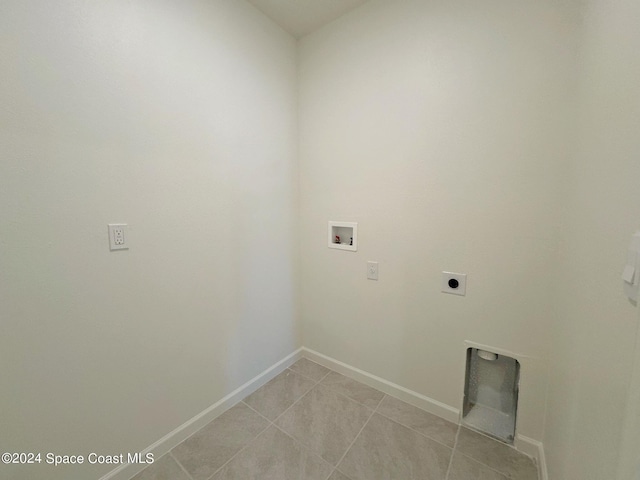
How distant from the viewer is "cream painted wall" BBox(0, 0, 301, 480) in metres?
0.85

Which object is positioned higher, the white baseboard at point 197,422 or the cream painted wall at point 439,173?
the cream painted wall at point 439,173

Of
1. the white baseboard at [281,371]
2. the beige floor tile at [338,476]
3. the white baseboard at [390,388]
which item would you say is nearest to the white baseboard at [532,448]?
the white baseboard at [281,371]

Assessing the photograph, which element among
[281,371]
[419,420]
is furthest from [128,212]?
[419,420]

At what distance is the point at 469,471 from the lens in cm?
116

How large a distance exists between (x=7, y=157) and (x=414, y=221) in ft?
5.75

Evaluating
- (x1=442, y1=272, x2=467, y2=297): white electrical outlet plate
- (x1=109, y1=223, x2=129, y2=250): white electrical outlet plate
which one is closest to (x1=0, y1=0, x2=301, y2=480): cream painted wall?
(x1=109, y1=223, x2=129, y2=250): white electrical outlet plate

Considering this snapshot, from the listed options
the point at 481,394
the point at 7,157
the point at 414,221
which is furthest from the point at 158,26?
the point at 481,394

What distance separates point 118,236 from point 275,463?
1.33 metres

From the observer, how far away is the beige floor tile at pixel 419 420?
53.1 inches

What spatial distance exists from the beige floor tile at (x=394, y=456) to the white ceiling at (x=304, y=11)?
258 centimetres

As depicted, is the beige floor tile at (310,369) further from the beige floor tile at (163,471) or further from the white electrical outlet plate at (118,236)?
the white electrical outlet plate at (118,236)

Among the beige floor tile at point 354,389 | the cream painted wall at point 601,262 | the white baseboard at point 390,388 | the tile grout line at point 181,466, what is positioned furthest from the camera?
the beige floor tile at point 354,389

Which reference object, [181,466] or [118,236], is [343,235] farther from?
[181,466]

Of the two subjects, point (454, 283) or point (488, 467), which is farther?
point (454, 283)
